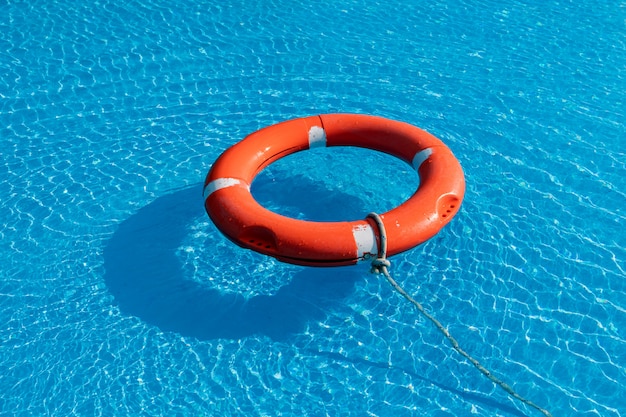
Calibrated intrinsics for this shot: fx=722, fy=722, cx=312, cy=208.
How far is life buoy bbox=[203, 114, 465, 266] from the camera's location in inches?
158

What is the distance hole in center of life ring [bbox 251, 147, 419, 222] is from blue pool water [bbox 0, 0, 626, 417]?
0.7 inches

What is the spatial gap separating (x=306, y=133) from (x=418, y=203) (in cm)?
104

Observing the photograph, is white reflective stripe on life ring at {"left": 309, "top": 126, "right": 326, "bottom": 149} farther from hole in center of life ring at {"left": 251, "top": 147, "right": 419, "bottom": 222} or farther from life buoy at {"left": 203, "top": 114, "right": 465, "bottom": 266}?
hole in center of life ring at {"left": 251, "top": 147, "right": 419, "bottom": 222}

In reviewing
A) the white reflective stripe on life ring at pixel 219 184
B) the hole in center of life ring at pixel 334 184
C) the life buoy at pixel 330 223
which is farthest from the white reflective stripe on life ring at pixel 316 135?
the white reflective stripe on life ring at pixel 219 184

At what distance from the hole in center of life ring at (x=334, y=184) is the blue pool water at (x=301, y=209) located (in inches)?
0.7

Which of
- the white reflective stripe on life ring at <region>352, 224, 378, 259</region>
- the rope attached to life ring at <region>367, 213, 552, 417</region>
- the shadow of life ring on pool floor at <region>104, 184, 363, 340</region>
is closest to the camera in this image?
the rope attached to life ring at <region>367, 213, 552, 417</region>

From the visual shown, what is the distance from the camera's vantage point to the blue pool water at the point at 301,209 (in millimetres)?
4012

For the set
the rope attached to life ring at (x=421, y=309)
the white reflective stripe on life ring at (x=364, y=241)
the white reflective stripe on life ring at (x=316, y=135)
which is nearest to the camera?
the rope attached to life ring at (x=421, y=309)

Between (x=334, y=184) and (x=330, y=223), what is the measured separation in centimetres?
107

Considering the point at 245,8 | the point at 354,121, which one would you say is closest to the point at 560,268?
the point at 354,121

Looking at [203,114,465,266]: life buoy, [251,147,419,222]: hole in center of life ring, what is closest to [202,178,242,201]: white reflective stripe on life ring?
[203,114,465,266]: life buoy

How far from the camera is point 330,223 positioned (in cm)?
407

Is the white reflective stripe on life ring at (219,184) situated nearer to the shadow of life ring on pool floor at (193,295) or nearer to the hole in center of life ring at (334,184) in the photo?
the shadow of life ring on pool floor at (193,295)

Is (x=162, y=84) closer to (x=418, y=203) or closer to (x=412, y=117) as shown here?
(x=412, y=117)
